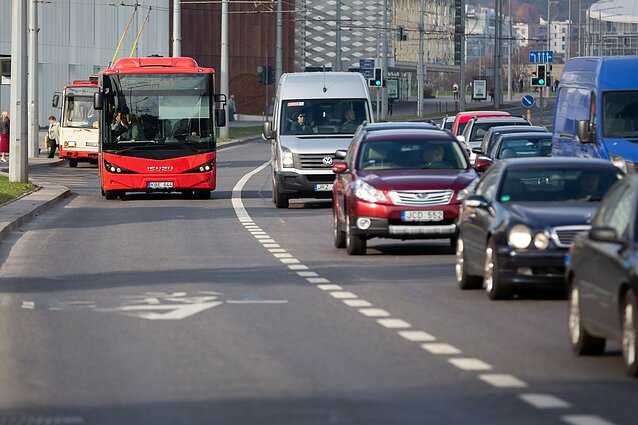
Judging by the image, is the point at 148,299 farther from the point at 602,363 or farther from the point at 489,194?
the point at 602,363

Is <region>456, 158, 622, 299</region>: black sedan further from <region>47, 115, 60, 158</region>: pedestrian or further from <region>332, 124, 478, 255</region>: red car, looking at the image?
<region>47, 115, 60, 158</region>: pedestrian

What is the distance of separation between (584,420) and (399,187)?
1410 cm

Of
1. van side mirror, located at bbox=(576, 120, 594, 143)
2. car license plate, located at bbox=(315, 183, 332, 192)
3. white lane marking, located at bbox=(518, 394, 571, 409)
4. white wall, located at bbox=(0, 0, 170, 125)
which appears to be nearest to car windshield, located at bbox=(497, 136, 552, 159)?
car license plate, located at bbox=(315, 183, 332, 192)

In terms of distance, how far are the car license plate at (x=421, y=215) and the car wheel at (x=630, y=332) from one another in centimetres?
1186

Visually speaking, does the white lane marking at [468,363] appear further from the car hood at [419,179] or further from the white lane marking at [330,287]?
the car hood at [419,179]

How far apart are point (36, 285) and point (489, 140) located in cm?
2231

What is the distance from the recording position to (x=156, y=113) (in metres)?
39.9

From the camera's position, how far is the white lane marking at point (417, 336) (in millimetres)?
14414

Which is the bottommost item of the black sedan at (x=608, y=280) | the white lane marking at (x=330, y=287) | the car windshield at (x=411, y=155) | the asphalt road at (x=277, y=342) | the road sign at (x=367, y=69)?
the asphalt road at (x=277, y=342)

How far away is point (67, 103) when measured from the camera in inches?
2421

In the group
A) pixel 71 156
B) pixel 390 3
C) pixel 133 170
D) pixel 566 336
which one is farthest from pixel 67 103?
pixel 390 3

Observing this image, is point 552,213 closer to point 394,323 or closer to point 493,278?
point 493,278

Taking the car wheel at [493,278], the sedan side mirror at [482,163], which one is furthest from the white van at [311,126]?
the car wheel at [493,278]

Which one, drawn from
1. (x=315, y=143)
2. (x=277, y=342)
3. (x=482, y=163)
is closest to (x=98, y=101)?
(x=315, y=143)
